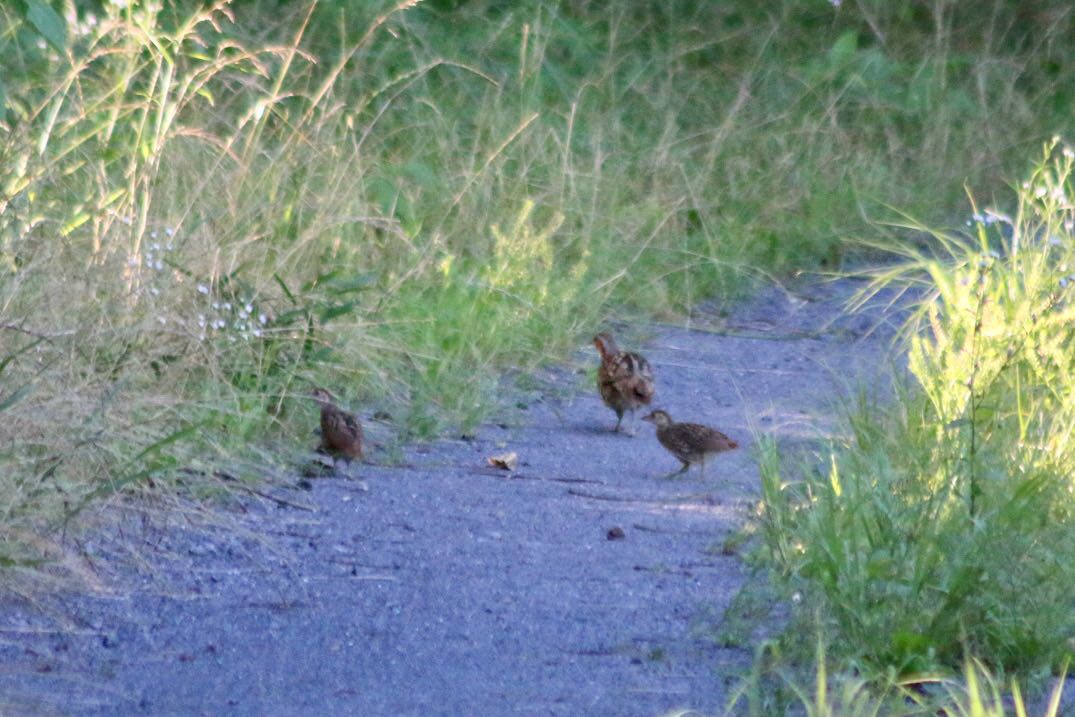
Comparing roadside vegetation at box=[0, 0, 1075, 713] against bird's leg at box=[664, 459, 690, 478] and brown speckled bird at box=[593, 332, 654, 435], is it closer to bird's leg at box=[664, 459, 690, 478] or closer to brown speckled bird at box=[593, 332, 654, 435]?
brown speckled bird at box=[593, 332, 654, 435]

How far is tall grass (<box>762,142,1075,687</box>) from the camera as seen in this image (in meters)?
4.11

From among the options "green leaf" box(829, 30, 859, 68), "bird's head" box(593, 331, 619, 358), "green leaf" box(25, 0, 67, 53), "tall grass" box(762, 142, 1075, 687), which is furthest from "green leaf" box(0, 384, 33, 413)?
"green leaf" box(829, 30, 859, 68)

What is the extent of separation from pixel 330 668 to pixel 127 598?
0.80m

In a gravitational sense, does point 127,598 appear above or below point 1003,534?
below

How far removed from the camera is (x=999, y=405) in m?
5.86

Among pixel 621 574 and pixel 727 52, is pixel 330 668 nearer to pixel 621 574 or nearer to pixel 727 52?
pixel 621 574

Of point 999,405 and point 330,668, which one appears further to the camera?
point 999,405

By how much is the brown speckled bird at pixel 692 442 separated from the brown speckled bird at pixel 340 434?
1.23 m

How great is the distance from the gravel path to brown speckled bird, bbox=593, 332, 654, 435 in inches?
17.6

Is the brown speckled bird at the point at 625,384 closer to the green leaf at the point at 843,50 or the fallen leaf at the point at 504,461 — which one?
the fallen leaf at the point at 504,461

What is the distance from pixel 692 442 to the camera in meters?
6.64

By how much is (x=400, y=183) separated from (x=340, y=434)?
3550 millimetres

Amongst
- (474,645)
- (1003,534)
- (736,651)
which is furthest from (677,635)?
(1003,534)

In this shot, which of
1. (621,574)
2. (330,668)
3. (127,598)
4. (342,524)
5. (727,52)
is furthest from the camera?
(727,52)
